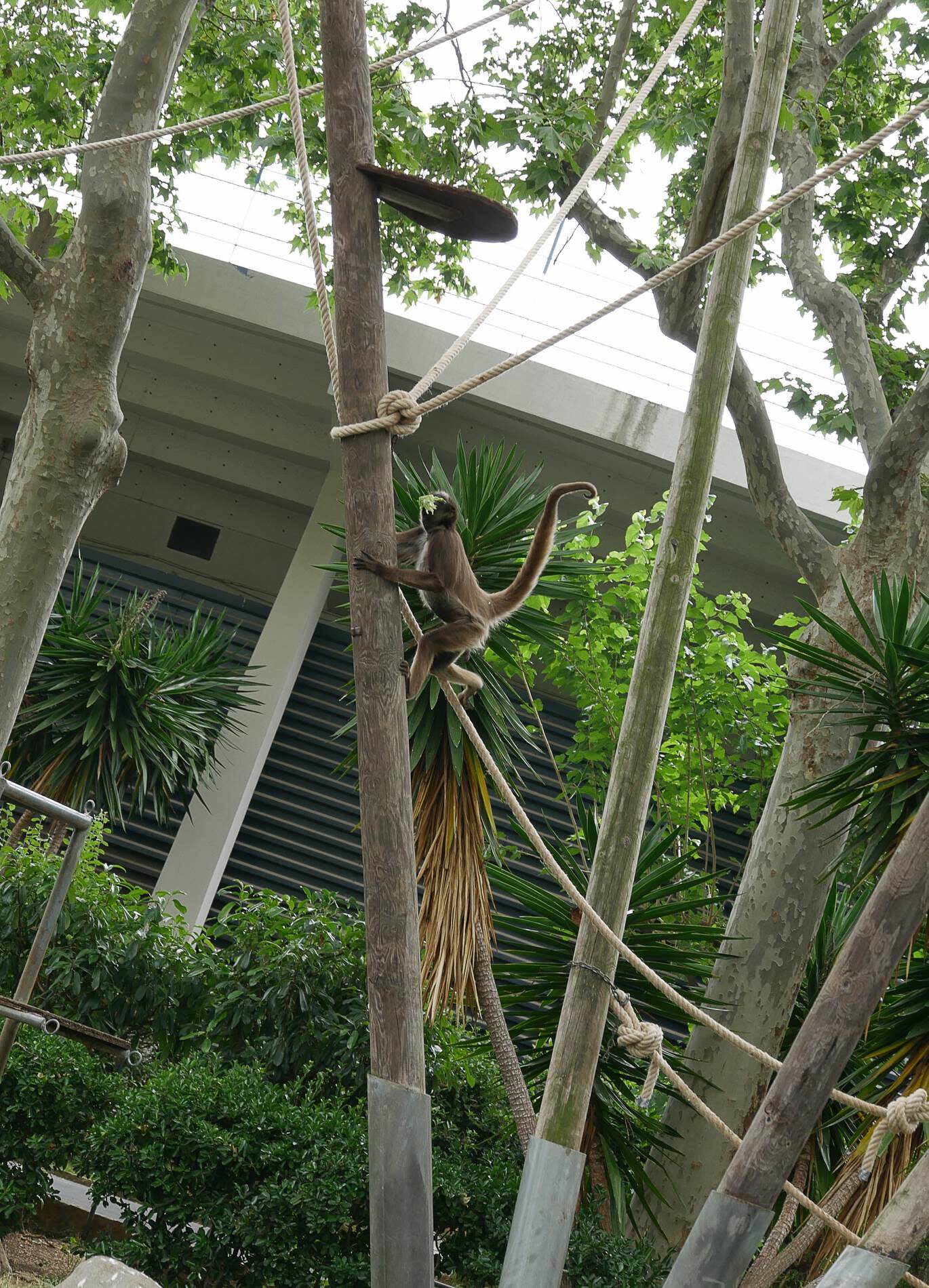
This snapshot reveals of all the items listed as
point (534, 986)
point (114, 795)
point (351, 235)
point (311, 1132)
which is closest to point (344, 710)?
point (114, 795)

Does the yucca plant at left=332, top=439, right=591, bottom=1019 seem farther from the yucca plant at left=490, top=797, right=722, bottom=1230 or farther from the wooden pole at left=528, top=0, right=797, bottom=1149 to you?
the wooden pole at left=528, top=0, right=797, bottom=1149

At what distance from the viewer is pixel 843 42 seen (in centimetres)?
727

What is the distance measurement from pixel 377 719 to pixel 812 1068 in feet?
3.70

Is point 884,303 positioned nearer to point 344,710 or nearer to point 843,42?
point 843,42

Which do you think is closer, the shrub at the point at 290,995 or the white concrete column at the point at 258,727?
the shrub at the point at 290,995

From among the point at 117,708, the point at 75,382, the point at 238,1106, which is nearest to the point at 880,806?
the point at 238,1106

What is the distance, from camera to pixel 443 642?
3.28 metres

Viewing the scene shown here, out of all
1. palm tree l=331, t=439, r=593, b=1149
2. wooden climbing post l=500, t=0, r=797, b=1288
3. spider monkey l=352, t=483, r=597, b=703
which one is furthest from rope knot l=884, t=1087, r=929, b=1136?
palm tree l=331, t=439, r=593, b=1149

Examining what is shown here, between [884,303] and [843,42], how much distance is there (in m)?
1.67

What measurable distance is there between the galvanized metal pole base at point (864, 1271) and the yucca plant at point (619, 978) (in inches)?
102

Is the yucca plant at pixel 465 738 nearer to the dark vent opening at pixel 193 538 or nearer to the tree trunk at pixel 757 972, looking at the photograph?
the tree trunk at pixel 757 972

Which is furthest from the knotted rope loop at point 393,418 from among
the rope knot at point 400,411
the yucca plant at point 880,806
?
the yucca plant at point 880,806

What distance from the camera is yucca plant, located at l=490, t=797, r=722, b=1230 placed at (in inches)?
191

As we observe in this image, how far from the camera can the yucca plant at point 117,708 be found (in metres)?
8.82
